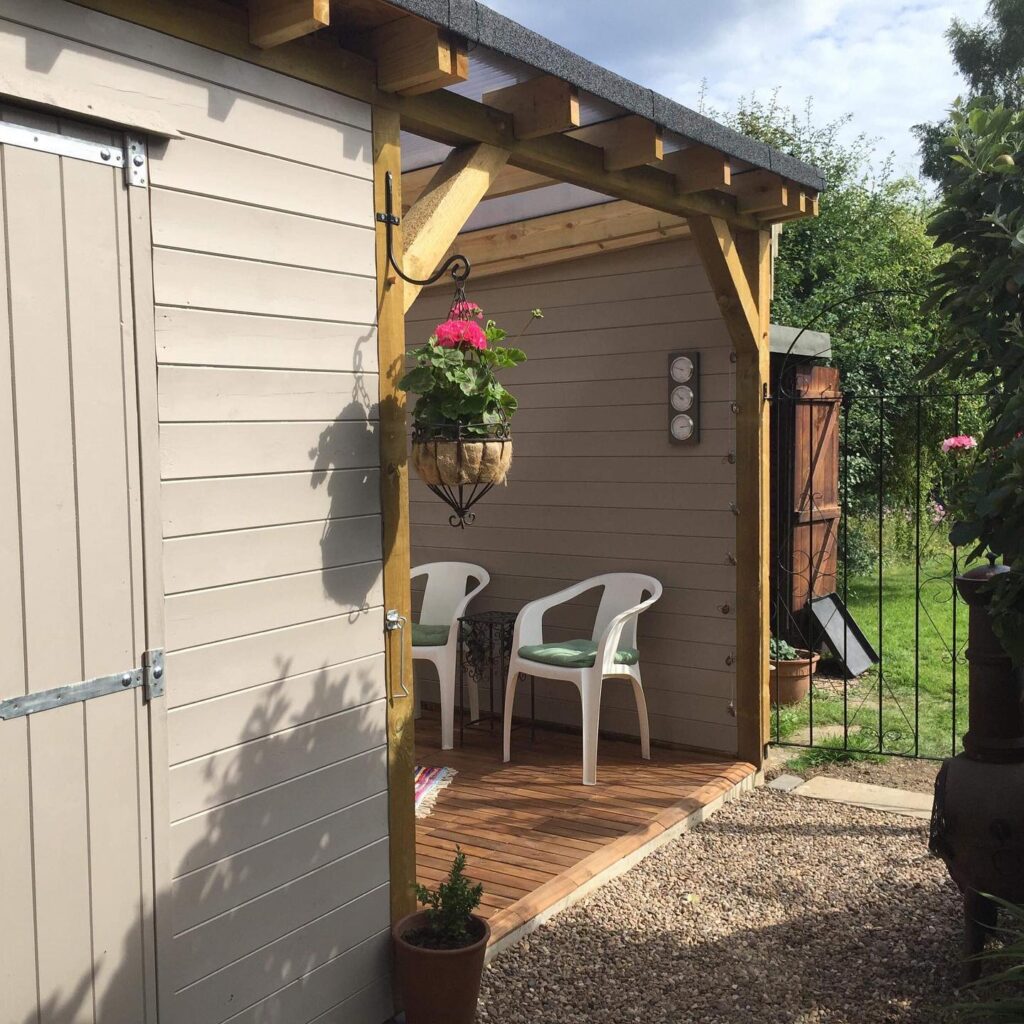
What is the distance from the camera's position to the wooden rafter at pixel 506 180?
4.43m

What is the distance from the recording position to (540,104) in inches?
125

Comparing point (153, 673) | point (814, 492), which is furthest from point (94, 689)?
point (814, 492)

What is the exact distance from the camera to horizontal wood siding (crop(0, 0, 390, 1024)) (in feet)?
7.52

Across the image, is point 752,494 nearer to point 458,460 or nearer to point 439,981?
point 458,460

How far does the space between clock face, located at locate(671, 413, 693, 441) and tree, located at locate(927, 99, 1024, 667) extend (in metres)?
2.27

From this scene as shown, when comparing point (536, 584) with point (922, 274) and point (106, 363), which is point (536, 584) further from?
point (922, 274)

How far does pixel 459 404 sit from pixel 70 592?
Answer: 3.82 feet

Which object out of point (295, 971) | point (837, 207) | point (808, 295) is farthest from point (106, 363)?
point (837, 207)

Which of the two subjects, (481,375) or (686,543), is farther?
(686,543)

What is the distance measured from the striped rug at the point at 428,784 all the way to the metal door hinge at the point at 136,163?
2.90 meters

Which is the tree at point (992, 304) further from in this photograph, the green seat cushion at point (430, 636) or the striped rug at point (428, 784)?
the green seat cushion at point (430, 636)

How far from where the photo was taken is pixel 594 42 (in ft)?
119

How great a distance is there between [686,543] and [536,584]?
916 mm

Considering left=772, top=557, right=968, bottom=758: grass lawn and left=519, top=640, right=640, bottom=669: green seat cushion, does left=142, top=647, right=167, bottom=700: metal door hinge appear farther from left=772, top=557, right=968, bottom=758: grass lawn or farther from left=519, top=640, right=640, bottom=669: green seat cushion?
left=772, top=557, right=968, bottom=758: grass lawn
